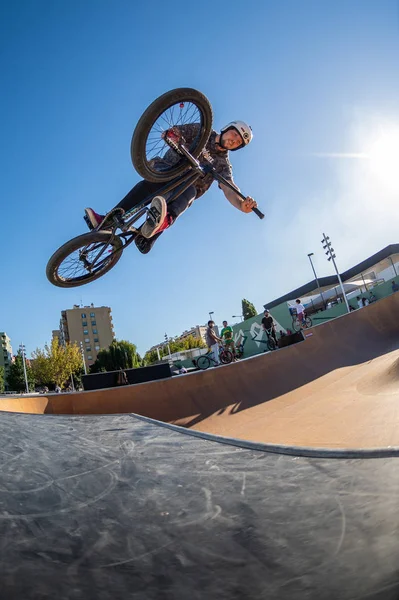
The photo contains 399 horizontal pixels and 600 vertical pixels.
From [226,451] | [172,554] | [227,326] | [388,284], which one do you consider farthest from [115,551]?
[388,284]

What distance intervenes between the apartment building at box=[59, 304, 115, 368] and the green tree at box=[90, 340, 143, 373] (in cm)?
3547

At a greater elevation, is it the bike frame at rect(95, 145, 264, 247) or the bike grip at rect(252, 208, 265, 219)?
the bike frame at rect(95, 145, 264, 247)

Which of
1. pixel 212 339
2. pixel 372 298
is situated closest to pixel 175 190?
pixel 212 339

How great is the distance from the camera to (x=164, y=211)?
470 centimetres

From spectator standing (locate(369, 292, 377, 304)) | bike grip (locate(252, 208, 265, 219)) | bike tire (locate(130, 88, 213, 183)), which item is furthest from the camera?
spectator standing (locate(369, 292, 377, 304))

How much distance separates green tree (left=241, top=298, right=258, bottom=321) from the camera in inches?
2338

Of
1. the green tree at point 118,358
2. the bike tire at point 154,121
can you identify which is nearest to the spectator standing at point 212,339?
the bike tire at point 154,121

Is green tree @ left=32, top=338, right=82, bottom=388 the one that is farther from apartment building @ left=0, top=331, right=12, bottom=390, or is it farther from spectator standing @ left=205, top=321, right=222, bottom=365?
apartment building @ left=0, top=331, right=12, bottom=390

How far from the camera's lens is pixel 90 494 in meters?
1.14

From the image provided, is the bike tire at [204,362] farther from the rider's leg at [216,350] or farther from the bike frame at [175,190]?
the bike frame at [175,190]

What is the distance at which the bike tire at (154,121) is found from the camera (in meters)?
4.41

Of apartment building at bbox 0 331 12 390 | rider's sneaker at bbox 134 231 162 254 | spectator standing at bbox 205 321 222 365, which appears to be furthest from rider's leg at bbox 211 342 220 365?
apartment building at bbox 0 331 12 390

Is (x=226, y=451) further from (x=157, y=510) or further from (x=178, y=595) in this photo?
(x=178, y=595)

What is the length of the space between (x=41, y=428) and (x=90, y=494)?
138 centimetres
